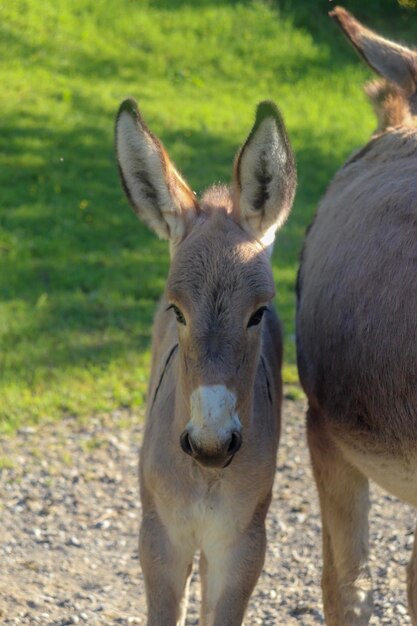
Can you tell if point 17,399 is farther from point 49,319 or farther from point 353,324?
point 353,324

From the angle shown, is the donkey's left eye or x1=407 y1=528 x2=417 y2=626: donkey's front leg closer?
the donkey's left eye

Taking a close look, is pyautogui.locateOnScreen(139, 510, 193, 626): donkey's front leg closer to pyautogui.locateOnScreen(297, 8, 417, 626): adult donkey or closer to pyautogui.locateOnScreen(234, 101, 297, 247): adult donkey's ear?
pyautogui.locateOnScreen(297, 8, 417, 626): adult donkey

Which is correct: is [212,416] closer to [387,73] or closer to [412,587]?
[412,587]

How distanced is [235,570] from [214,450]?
1.04 m

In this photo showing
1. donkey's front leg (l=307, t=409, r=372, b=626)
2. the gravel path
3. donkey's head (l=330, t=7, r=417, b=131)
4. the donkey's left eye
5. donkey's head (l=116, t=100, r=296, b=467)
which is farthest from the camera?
the gravel path

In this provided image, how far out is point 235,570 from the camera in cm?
513

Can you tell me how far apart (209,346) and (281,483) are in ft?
14.1

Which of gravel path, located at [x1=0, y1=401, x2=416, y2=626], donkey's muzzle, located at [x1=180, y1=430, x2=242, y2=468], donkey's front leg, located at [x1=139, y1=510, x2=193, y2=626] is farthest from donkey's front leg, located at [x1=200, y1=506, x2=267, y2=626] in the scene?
gravel path, located at [x1=0, y1=401, x2=416, y2=626]

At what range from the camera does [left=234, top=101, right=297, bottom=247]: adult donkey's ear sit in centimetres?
499

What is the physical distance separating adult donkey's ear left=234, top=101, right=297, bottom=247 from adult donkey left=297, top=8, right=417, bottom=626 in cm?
52

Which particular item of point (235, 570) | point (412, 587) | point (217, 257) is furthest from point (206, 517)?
point (217, 257)

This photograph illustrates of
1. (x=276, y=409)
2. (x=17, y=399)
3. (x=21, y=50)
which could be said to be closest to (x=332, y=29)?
(x=21, y=50)

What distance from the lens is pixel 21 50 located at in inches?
693

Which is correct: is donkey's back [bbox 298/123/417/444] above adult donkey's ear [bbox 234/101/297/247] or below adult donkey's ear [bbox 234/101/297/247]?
below
